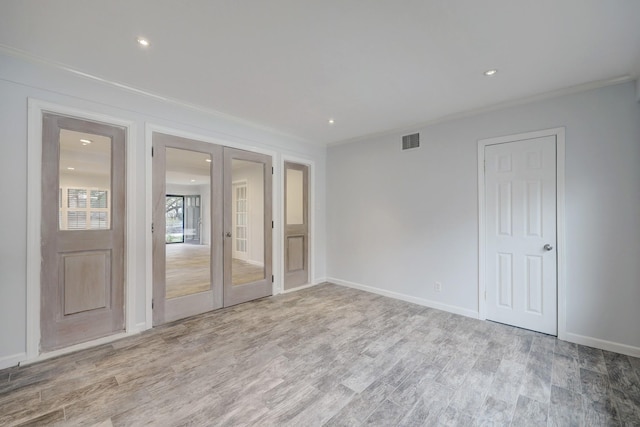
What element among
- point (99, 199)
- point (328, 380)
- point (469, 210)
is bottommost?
point (328, 380)

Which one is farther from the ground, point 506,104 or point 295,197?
point 506,104

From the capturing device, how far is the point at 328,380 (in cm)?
217

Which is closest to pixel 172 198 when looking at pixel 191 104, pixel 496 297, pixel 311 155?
pixel 191 104

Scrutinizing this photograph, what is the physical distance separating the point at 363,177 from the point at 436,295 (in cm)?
221

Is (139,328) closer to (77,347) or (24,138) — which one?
(77,347)

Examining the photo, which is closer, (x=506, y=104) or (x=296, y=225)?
(x=506, y=104)

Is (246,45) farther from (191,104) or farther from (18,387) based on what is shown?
(18,387)

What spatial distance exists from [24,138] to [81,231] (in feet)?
3.03

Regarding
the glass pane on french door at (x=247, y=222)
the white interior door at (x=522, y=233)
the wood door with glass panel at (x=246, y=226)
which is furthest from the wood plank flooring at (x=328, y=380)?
the glass pane on french door at (x=247, y=222)

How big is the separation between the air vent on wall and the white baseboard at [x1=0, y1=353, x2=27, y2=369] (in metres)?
4.90

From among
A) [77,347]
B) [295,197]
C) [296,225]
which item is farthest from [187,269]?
[295,197]

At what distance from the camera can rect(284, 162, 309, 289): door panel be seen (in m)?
4.64

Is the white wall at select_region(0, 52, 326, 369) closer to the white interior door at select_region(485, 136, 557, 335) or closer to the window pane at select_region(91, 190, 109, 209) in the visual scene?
the window pane at select_region(91, 190, 109, 209)

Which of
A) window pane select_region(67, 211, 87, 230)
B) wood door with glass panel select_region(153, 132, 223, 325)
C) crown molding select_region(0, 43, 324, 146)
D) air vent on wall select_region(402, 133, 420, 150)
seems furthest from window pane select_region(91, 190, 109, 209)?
air vent on wall select_region(402, 133, 420, 150)
